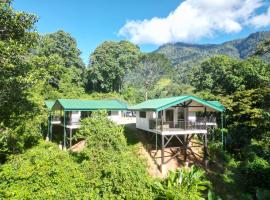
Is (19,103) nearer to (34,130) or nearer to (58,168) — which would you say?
(58,168)

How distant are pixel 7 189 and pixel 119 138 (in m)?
6.24

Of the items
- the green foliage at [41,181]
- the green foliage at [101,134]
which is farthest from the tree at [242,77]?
the green foliage at [41,181]

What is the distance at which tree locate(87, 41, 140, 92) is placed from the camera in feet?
169

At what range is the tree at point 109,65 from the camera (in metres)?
51.5

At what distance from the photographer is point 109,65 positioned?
169 feet

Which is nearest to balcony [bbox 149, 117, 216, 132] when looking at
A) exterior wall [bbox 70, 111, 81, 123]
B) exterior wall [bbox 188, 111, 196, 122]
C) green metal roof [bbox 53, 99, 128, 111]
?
exterior wall [bbox 188, 111, 196, 122]

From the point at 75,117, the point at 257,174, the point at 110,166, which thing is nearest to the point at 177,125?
the point at 257,174

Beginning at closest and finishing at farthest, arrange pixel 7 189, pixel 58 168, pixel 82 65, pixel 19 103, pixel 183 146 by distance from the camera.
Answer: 1. pixel 7 189
2. pixel 58 168
3. pixel 19 103
4. pixel 183 146
5. pixel 82 65

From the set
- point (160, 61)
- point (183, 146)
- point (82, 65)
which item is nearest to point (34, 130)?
point (183, 146)

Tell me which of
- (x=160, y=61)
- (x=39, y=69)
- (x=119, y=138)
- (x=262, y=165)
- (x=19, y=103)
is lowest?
(x=262, y=165)

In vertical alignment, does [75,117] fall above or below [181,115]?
below

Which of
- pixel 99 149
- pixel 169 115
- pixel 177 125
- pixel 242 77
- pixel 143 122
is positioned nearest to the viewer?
pixel 99 149

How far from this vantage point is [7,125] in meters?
13.0

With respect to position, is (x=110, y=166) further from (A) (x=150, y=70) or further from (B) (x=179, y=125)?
(A) (x=150, y=70)
